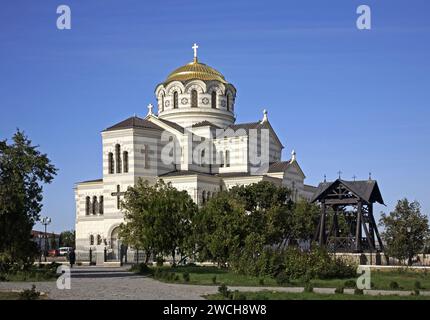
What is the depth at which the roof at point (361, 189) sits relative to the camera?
45531mm

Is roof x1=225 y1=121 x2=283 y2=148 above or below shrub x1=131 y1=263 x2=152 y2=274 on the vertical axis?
above

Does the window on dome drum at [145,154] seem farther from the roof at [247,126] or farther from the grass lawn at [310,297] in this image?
the grass lawn at [310,297]

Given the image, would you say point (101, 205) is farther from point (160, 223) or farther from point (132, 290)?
point (132, 290)

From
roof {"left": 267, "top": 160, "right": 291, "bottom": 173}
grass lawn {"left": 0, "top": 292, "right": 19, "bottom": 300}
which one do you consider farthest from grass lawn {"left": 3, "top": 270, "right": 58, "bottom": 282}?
roof {"left": 267, "top": 160, "right": 291, "bottom": 173}

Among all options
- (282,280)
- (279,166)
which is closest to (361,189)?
(282,280)

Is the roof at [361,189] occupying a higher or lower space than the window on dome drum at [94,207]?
higher

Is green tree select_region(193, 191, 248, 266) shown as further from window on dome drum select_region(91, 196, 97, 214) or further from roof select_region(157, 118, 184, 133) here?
window on dome drum select_region(91, 196, 97, 214)

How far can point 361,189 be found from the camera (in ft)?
151

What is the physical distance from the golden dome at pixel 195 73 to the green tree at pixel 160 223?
95.2 ft

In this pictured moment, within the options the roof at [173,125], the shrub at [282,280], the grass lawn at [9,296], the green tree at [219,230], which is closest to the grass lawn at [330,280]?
the shrub at [282,280]

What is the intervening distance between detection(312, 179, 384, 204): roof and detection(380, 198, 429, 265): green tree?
149cm

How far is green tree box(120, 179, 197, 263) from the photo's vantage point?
46094 millimetres

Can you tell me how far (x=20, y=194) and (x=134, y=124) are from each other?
34605 mm
